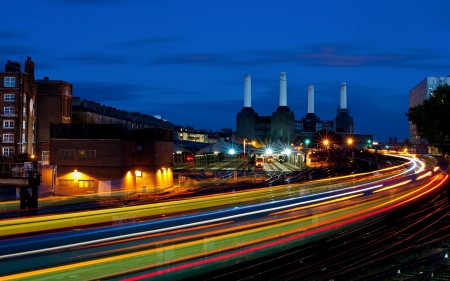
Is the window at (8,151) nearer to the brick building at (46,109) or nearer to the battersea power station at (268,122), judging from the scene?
the brick building at (46,109)

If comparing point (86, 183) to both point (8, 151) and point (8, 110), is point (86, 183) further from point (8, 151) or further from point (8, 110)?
point (8, 110)

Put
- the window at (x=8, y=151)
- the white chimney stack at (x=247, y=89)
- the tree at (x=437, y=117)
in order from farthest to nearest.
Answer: the white chimney stack at (x=247, y=89) → the tree at (x=437, y=117) → the window at (x=8, y=151)

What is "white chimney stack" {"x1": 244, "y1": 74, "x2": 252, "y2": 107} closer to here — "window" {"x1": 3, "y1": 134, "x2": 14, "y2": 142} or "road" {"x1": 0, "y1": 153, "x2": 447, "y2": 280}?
"window" {"x1": 3, "y1": 134, "x2": 14, "y2": 142}

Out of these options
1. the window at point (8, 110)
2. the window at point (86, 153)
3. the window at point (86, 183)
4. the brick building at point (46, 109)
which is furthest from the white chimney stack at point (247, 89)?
the window at point (86, 183)

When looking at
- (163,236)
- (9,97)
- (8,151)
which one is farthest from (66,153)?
(163,236)

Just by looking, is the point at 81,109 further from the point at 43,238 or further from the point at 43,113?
the point at 43,238

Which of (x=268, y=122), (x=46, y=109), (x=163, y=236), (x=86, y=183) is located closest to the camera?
(x=163, y=236)

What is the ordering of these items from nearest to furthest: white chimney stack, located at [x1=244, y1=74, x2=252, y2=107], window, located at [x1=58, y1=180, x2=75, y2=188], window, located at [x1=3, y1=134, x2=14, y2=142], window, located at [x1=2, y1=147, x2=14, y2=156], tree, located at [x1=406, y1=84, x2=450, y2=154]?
1. window, located at [x1=58, y1=180, x2=75, y2=188]
2. window, located at [x1=2, y1=147, x2=14, y2=156]
3. window, located at [x1=3, y1=134, x2=14, y2=142]
4. tree, located at [x1=406, y1=84, x2=450, y2=154]
5. white chimney stack, located at [x1=244, y1=74, x2=252, y2=107]

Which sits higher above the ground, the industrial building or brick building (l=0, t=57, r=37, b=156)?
the industrial building

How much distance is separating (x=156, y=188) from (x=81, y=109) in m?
40.0

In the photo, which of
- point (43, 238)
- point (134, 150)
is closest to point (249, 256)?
point (43, 238)

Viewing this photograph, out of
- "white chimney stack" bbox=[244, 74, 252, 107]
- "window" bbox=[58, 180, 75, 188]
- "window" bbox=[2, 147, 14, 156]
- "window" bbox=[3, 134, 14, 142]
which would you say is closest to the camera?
"window" bbox=[58, 180, 75, 188]

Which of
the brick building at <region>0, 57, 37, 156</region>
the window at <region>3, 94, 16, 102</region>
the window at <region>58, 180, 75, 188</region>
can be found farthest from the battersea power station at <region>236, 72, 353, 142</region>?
the window at <region>58, 180, 75, 188</region>

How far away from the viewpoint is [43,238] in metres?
12.9
